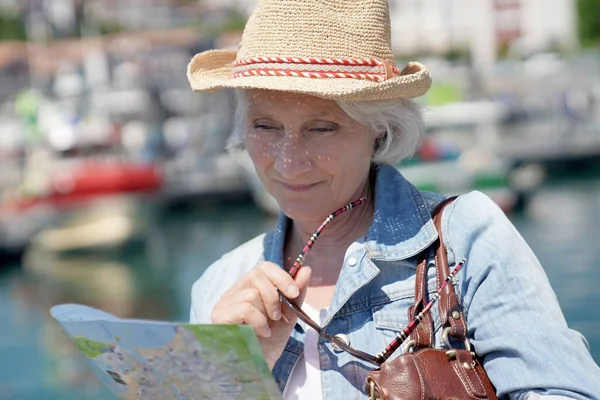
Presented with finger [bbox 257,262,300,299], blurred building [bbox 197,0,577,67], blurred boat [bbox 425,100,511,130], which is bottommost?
blurred building [bbox 197,0,577,67]

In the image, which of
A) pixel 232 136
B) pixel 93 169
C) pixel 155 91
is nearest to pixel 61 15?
pixel 155 91

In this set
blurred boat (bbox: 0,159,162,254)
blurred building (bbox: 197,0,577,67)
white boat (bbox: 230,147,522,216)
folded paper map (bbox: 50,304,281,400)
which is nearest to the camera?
folded paper map (bbox: 50,304,281,400)

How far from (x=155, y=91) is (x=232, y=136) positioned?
2357cm

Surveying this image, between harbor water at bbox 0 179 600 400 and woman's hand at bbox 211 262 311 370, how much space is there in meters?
6.94

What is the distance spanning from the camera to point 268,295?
1.20 meters

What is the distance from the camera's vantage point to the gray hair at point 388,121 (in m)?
1.32

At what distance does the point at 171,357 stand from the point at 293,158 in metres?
0.31

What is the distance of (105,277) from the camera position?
42.8 ft

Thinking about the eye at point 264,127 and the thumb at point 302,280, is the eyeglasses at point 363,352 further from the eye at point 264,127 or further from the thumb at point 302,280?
the eye at point 264,127

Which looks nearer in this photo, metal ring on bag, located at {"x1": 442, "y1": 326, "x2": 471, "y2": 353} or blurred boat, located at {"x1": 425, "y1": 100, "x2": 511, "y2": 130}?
metal ring on bag, located at {"x1": 442, "y1": 326, "x2": 471, "y2": 353}

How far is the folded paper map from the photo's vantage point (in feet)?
3.73

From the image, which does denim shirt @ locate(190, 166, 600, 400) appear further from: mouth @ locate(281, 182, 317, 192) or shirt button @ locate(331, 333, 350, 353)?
mouth @ locate(281, 182, 317, 192)

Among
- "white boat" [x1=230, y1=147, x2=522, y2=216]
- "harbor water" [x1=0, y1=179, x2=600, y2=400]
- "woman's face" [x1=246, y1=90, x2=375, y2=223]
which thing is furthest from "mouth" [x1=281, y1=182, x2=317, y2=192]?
"white boat" [x1=230, y1=147, x2=522, y2=216]

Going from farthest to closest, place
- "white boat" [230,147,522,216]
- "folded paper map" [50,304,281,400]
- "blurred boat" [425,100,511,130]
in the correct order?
1. "blurred boat" [425,100,511,130]
2. "white boat" [230,147,522,216]
3. "folded paper map" [50,304,281,400]
